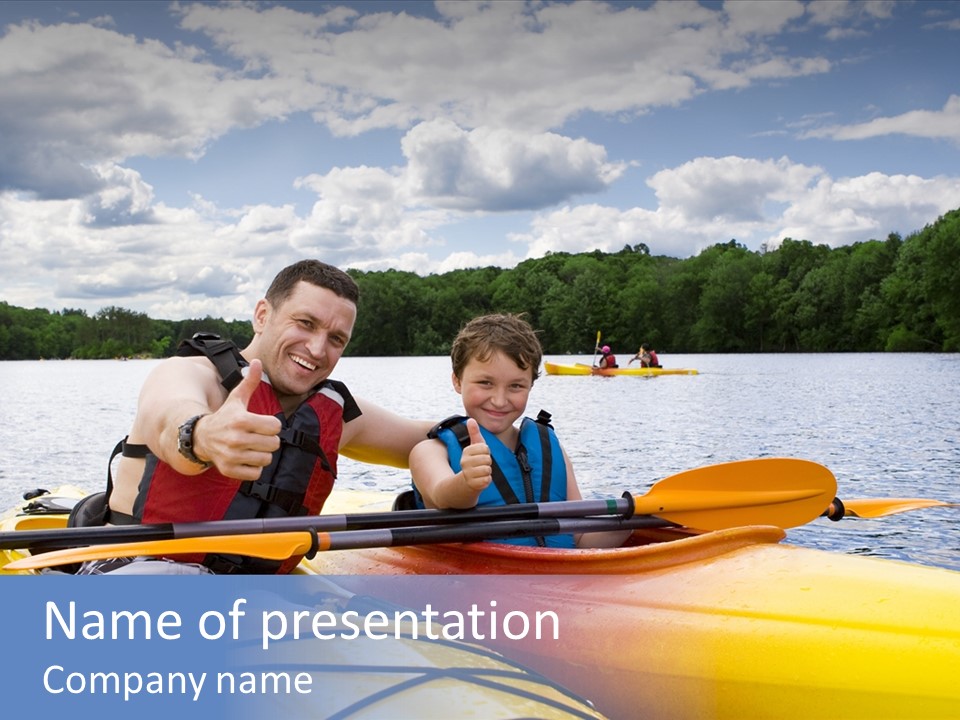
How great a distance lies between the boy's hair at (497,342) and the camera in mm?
3377

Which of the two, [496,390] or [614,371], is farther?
[614,371]

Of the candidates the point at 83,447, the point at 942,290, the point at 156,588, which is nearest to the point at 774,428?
the point at 83,447

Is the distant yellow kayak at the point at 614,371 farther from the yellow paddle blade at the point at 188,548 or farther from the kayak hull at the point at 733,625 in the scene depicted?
the yellow paddle blade at the point at 188,548

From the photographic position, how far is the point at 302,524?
A: 2844 millimetres

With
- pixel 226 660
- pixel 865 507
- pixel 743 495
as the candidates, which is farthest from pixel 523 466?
pixel 865 507

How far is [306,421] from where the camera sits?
3.00 m

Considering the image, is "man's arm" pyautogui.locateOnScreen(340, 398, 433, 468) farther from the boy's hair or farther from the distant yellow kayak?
the distant yellow kayak

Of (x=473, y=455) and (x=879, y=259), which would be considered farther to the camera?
(x=879, y=259)

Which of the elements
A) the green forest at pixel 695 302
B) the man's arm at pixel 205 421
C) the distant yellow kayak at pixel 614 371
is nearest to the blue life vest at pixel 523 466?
the man's arm at pixel 205 421

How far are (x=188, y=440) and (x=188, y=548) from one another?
0.44 metres

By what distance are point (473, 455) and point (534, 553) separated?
530 mm

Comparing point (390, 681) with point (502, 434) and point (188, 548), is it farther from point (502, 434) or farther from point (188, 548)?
point (502, 434)

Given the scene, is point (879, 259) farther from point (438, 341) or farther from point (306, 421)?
point (306, 421)

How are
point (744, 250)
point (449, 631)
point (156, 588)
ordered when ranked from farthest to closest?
1. point (744, 250)
2. point (449, 631)
3. point (156, 588)
